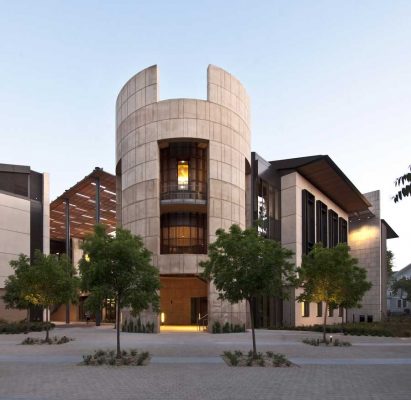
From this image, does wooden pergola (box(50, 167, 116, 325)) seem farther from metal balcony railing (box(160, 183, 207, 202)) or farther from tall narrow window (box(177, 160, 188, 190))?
tall narrow window (box(177, 160, 188, 190))

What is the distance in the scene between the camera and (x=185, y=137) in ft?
121

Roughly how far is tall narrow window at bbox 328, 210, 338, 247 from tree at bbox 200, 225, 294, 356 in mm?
41878

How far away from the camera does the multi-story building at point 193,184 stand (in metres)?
36.8

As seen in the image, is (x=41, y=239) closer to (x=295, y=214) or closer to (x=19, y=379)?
(x=295, y=214)

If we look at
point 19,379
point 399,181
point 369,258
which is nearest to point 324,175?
point 369,258

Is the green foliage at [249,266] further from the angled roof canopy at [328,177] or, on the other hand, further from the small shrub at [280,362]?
the angled roof canopy at [328,177]

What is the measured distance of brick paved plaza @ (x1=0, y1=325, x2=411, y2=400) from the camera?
503 inches

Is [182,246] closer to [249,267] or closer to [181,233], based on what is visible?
[181,233]

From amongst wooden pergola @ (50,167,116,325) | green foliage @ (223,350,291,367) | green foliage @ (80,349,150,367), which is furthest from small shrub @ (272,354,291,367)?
wooden pergola @ (50,167,116,325)

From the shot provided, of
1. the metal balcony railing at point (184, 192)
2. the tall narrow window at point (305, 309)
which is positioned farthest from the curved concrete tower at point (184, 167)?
the tall narrow window at point (305, 309)

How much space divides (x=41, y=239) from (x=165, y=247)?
15.9 metres

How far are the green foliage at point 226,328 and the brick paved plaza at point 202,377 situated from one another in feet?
38.6

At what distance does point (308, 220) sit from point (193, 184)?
17.1 meters

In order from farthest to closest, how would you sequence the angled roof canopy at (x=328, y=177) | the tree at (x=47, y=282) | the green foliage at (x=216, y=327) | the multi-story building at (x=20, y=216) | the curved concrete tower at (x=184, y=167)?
the angled roof canopy at (x=328, y=177) → the multi-story building at (x=20, y=216) → the curved concrete tower at (x=184, y=167) → the green foliage at (x=216, y=327) → the tree at (x=47, y=282)
